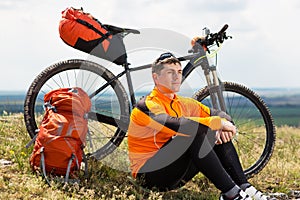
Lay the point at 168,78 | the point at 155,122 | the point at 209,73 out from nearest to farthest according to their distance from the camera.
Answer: the point at 155,122 → the point at 168,78 → the point at 209,73

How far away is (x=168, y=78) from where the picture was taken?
15.7 ft

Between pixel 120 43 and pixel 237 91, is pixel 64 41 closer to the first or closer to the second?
pixel 120 43

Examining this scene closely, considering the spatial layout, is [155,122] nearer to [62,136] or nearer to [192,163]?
[192,163]

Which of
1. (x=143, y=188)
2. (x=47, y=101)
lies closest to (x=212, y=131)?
(x=143, y=188)

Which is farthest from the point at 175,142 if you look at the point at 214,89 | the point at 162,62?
the point at 214,89

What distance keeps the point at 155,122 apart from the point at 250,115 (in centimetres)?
208

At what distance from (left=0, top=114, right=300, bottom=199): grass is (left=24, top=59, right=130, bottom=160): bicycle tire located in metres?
0.25

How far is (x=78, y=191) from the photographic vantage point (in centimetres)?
493

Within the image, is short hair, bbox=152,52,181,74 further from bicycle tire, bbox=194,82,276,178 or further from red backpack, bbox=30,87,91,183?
bicycle tire, bbox=194,82,276,178

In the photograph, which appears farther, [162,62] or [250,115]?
[250,115]

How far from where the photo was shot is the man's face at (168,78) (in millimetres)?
4805

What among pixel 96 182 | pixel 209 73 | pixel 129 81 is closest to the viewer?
pixel 96 182

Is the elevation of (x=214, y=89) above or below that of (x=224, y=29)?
below

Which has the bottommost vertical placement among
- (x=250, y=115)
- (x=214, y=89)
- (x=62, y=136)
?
(x=62, y=136)
